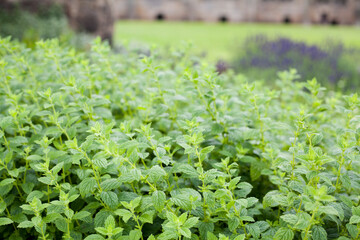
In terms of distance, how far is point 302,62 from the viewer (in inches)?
268

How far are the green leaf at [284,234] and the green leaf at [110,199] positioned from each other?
752 mm

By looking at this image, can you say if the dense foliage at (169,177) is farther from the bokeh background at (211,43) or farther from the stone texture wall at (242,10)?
the stone texture wall at (242,10)

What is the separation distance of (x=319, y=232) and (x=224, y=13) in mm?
21653

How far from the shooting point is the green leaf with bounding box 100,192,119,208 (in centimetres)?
156

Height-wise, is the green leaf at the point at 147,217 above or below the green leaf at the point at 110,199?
below

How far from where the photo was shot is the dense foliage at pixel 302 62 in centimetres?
607

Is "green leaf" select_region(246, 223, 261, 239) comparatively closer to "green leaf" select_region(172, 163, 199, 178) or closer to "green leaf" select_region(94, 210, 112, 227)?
"green leaf" select_region(172, 163, 199, 178)

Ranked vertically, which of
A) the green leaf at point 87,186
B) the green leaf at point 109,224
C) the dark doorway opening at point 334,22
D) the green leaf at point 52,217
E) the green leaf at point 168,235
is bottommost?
the dark doorway opening at point 334,22

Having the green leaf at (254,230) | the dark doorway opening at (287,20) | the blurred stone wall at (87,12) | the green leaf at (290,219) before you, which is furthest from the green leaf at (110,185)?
the dark doorway opening at (287,20)

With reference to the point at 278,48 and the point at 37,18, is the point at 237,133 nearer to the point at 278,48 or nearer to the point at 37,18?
the point at 278,48

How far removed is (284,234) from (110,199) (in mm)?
818

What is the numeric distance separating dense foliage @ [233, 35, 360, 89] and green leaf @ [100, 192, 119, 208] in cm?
477

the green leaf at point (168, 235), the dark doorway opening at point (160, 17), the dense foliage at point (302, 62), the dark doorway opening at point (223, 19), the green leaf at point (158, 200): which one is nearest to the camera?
the green leaf at point (168, 235)

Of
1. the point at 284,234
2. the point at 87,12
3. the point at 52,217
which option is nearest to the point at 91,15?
the point at 87,12
